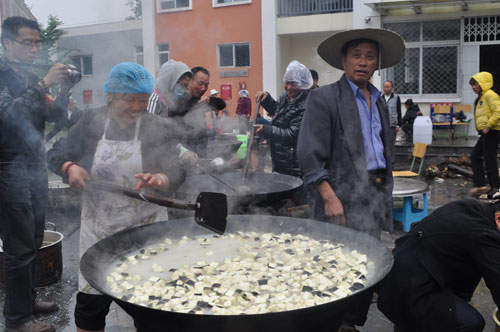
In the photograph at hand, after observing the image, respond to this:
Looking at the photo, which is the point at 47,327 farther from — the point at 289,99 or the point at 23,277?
the point at 289,99

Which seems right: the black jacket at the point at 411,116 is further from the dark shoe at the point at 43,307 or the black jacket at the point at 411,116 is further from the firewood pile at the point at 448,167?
the dark shoe at the point at 43,307

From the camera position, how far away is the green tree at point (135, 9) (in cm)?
250

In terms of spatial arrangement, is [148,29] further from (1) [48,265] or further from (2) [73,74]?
(1) [48,265]

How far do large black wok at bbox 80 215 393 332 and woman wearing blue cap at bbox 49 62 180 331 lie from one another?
20 cm

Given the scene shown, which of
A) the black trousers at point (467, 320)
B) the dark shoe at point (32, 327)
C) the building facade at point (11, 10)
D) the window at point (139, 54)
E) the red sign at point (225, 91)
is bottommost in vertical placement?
the dark shoe at point (32, 327)

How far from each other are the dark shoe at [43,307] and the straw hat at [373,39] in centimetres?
279

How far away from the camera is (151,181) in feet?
7.29

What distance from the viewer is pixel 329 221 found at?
2738mm

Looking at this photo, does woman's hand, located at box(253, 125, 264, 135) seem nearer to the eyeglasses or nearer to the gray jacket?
the gray jacket

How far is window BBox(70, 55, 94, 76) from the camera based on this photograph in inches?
118

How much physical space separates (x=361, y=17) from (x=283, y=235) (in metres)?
12.6

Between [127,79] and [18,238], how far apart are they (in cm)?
137

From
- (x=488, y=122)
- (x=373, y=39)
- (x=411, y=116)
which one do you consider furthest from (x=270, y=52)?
(x=373, y=39)

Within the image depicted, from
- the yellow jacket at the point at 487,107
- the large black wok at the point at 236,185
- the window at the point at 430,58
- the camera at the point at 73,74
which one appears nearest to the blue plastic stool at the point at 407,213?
the large black wok at the point at 236,185
